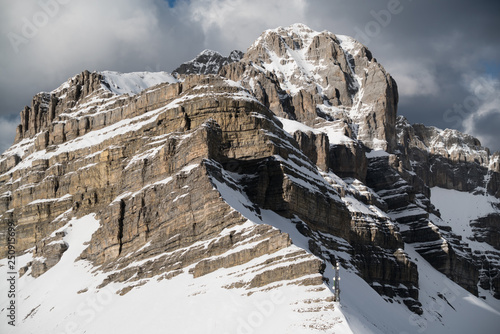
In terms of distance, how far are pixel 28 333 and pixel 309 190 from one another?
47.8 m

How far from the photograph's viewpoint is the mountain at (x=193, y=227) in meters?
76.2

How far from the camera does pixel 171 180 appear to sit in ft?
328

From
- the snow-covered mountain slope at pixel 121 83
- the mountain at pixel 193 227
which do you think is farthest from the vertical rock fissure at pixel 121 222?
the snow-covered mountain slope at pixel 121 83

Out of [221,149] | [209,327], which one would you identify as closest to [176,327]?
[209,327]

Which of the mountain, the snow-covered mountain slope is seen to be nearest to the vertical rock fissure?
the mountain

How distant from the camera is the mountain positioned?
250 ft

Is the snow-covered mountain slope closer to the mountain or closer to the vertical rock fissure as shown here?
the mountain

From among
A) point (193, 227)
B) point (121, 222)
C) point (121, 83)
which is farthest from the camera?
point (121, 83)

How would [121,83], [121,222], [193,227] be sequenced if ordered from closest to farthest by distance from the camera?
[193,227] → [121,222] → [121,83]

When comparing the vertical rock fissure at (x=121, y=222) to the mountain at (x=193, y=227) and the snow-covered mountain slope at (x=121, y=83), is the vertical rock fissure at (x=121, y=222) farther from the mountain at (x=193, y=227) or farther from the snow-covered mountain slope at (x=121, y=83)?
the snow-covered mountain slope at (x=121, y=83)

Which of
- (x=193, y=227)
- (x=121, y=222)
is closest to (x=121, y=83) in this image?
(x=121, y=222)

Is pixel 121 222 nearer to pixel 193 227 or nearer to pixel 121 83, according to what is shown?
pixel 193 227

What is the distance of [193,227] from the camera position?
89.8 m

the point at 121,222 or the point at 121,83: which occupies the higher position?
the point at 121,83
